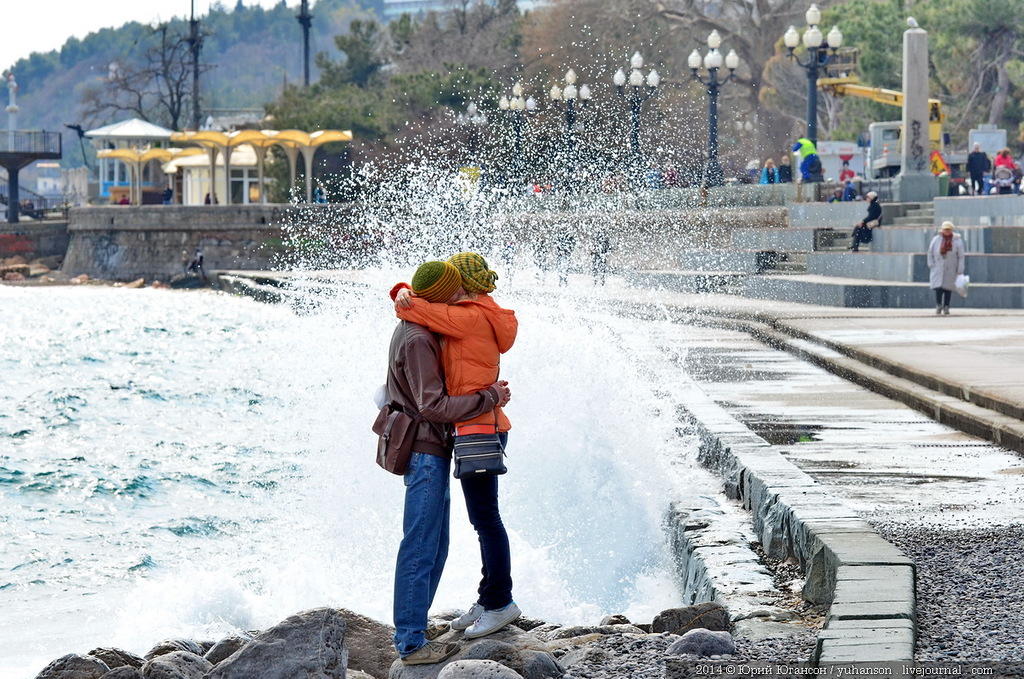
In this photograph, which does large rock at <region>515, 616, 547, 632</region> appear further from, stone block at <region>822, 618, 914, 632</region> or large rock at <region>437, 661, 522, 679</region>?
stone block at <region>822, 618, 914, 632</region>

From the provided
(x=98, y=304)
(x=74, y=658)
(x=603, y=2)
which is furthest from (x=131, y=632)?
(x=603, y=2)

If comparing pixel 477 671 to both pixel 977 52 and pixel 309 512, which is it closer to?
pixel 309 512

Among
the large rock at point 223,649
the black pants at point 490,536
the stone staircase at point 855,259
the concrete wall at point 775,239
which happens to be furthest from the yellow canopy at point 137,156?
the black pants at point 490,536

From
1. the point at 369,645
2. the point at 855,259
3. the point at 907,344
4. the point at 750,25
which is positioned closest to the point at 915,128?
the point at 855,259

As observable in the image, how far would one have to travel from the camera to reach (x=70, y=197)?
90875 mm

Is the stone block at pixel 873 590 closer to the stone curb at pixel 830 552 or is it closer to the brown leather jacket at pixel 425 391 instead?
the stone curb at pixel 830 552

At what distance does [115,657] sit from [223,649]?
22.8 inches

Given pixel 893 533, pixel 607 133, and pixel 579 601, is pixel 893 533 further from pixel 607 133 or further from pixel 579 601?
pixel 607 133

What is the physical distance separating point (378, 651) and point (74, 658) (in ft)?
4.32

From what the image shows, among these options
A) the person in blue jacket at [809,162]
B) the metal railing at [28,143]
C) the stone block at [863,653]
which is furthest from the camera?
the metal railing at [28,143]

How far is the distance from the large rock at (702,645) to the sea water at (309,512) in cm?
253

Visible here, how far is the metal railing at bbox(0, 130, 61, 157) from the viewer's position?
70188mm

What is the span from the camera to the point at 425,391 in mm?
5668

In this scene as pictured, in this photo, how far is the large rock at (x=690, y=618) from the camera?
645 centimetres
